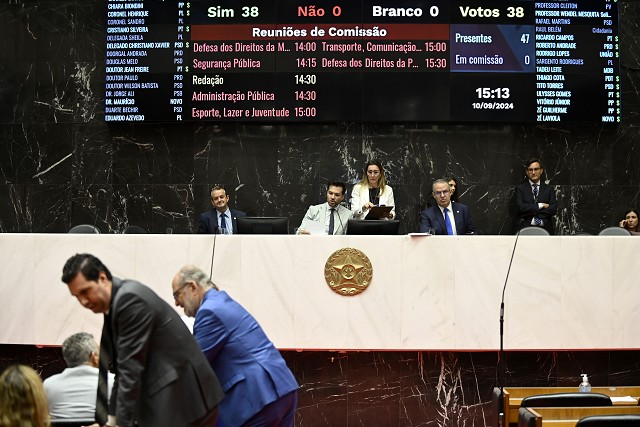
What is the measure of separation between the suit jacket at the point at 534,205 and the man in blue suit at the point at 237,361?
21.1ft

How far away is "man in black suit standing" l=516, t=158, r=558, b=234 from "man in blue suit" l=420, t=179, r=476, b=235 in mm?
1606

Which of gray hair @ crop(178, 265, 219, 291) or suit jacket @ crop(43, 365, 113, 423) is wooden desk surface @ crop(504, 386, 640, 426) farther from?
suit jacket @ crop(43, 365, 113, 423)

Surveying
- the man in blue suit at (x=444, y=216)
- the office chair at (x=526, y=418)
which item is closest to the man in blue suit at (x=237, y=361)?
the office chair at (x=526, y=418)

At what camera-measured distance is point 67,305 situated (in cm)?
768

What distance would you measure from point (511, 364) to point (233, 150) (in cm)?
490

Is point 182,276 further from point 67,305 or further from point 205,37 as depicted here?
point 205,37

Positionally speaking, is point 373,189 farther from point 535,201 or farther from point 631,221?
point 631,221

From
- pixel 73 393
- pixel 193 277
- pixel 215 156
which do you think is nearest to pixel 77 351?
pixel 73 393

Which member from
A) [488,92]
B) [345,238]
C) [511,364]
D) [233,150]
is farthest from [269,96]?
[511,364]

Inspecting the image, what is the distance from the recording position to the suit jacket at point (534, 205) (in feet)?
34.8

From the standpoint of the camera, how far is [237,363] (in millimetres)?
4824

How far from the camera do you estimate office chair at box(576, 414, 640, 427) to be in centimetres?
432

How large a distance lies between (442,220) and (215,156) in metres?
3.41

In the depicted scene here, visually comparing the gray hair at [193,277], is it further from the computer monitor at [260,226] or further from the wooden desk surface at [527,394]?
the computer monitor at [260,226]
